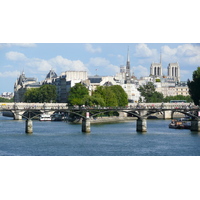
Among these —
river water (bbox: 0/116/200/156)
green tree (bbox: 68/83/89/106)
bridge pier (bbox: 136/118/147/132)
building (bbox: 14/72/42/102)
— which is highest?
building (bbox: 14/72/42/102)

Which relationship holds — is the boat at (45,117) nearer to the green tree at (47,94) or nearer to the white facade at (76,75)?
the green tree at (47,94)

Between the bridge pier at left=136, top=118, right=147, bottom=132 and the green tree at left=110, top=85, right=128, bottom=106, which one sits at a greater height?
the green tree at left=110, top=85, right=128, bottom=106

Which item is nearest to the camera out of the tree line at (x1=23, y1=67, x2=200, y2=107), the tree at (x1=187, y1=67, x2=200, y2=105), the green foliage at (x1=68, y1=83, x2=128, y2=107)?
the tree at (x1=187, y1=67, x2=200, y2=105)

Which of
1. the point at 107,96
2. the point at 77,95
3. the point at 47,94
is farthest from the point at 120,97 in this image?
the point at 47,94

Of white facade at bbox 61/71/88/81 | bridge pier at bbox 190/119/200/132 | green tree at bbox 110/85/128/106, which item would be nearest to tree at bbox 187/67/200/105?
green tree at bbox 110/85/128/106

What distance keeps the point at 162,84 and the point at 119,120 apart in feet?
243

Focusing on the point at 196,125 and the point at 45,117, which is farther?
the point at 45,117

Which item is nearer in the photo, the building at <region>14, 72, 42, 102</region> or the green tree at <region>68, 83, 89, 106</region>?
the green tree at <region>68, 83, 89, 106</region>

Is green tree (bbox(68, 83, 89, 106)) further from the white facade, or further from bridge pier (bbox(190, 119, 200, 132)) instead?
bridge pier (bbox(190, 119, 200, 132))

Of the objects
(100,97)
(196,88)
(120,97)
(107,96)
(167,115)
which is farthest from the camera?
(120,97)

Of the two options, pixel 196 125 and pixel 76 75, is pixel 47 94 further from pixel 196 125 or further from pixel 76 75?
pixel 196 125

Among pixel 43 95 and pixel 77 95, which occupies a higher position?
pixel 43 95

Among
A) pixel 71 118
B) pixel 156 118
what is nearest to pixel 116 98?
pixel 156 118

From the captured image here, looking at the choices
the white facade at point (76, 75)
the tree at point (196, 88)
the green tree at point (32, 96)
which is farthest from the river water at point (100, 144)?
the white facade at point (76, 75)
